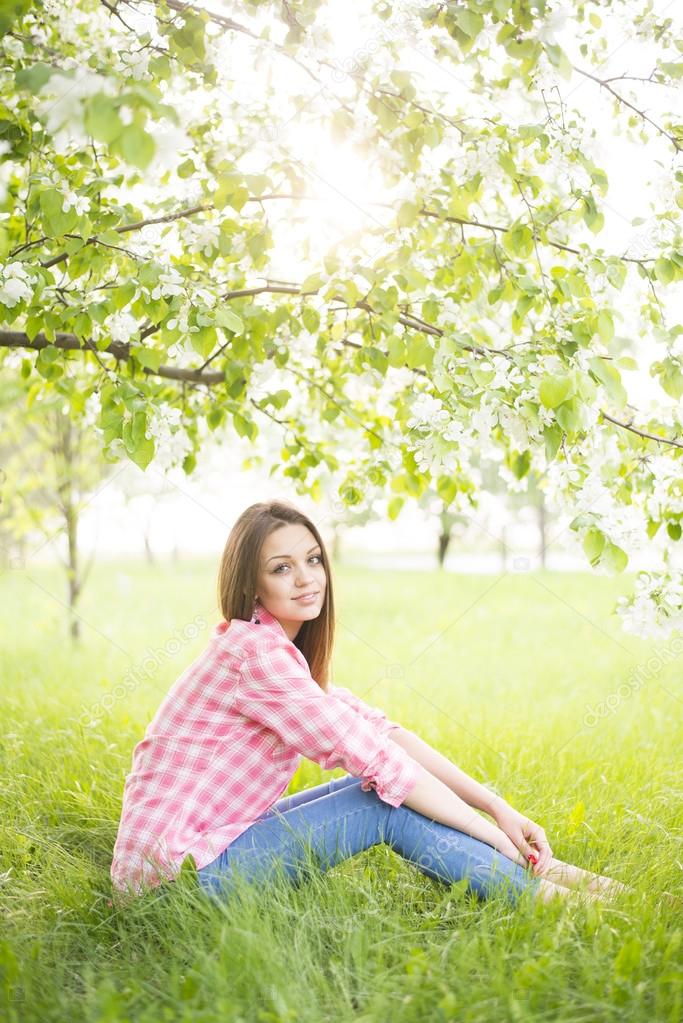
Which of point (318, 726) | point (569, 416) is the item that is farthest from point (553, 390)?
point (318, 726)

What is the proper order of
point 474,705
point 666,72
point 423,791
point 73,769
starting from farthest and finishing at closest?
point 474,705, point 73,769, point 666,72, point 423,791

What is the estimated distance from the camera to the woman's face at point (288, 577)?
104 inches

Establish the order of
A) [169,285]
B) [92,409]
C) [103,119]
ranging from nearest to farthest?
[103,119]
[169,285]
[92,409]

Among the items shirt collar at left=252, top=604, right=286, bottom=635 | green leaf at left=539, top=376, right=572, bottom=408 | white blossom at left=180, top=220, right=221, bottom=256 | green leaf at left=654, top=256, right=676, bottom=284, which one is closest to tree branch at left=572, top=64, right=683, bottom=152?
green leaf at left=654, top=256, right=676, bottom=284

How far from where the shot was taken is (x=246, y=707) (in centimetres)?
240

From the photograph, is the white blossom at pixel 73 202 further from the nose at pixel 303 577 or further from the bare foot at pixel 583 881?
the bare foot at pixel 583 881

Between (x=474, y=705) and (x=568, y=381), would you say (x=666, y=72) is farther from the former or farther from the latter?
(x=474, y=705)

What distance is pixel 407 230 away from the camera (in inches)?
112

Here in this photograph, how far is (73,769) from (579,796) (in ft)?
6.19

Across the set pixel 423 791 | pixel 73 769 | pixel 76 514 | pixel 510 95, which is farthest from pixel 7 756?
pixel 76 514

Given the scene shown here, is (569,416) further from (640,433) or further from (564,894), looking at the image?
(564,894)

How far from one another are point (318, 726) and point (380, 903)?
521mm

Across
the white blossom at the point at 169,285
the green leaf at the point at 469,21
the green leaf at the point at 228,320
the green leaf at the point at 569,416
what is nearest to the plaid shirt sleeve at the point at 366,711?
the green leaf at the point at 569,416

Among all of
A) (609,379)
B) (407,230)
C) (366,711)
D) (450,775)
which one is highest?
(407,230)
